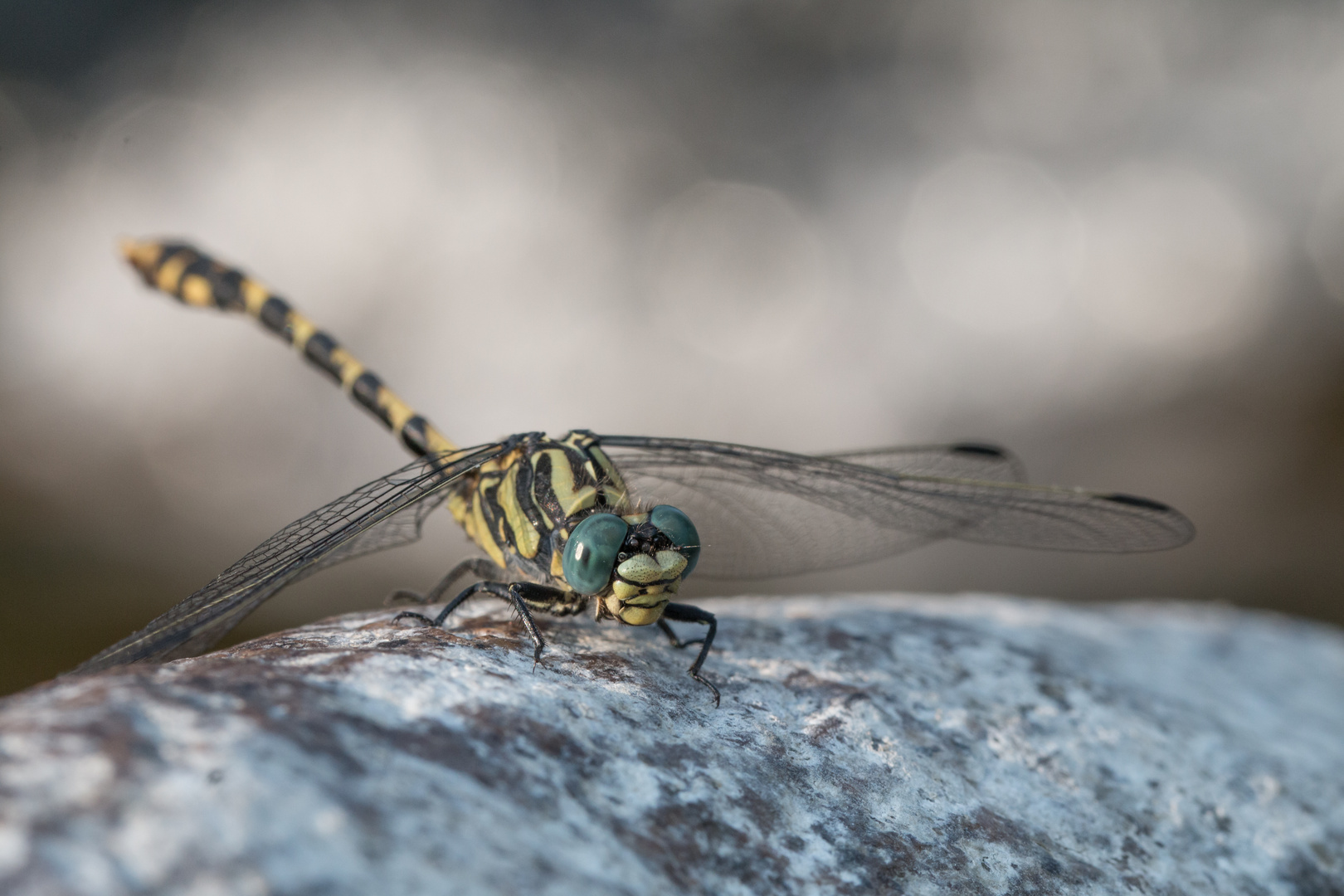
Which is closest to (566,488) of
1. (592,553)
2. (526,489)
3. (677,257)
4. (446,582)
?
(526,489)

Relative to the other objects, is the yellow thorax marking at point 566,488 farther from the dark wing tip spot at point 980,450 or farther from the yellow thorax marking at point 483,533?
the dark wing tip spot at point 980,450

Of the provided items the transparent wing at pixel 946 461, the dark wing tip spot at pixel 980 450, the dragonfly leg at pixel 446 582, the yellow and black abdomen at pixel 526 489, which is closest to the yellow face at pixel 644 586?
the yellow and black abdomen at pixel 526 489

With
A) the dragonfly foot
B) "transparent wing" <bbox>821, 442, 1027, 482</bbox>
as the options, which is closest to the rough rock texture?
the dragonfly foot

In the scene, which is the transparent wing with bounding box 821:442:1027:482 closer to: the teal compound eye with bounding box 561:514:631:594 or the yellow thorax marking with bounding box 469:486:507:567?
the teal compound eye with bounding box 561:514:631:594

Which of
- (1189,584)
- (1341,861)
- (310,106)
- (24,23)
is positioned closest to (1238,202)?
(1189,584)

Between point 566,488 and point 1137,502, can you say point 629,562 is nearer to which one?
point 566,488

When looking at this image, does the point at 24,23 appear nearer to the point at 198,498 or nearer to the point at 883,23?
the point at 198,498
